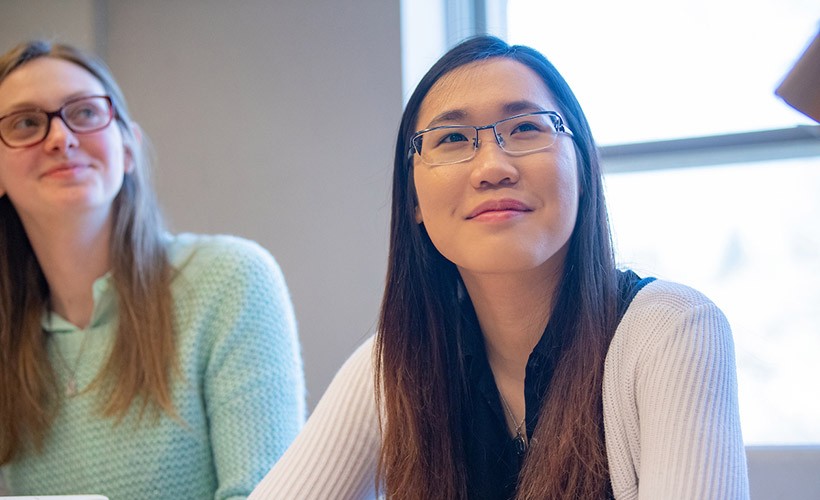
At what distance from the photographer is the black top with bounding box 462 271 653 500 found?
4.28 feet

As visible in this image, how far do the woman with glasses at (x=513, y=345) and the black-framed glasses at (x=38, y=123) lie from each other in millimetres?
773

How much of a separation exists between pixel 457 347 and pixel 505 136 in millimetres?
339

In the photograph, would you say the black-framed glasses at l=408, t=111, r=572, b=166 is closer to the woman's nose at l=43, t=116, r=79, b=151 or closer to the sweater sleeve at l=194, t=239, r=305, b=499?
the sweater sleeve at l=194, t=239, r=305, b=499

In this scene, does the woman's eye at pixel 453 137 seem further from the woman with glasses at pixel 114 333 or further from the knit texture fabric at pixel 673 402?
the woman with glasses at pixel 114 333

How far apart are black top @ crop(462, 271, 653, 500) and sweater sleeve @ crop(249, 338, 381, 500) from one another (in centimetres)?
16

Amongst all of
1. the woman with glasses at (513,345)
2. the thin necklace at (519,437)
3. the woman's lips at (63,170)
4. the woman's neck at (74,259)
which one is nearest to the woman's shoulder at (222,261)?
the woman's neck at (74,259)

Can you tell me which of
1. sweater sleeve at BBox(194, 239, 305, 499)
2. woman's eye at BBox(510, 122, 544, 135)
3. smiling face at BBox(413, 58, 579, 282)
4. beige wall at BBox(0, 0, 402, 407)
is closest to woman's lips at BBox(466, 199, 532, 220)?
smiling face at BBox(413, 58, 579, 282)

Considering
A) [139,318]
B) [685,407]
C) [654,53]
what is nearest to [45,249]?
[139,318]

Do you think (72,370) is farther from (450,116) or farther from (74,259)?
(450,116)

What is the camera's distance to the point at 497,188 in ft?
4.09

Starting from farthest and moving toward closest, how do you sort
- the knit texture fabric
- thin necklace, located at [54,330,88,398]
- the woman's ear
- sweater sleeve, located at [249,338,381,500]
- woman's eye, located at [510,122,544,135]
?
the woman's ear → thin necklace, located at [54,330,88,398] → sweater sleeve, located at [249,338,381,500] → woman's eye, located at [510,122,544,135] → the knit texture fabric

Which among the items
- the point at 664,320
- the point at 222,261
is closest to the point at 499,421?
the point at 664,320

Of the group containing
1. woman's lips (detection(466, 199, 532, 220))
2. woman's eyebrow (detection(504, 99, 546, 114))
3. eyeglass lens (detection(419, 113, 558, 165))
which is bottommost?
woman's lips (detection(466, 199, 532, 220))

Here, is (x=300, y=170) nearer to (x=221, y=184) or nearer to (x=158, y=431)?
(x=221, y=184)
